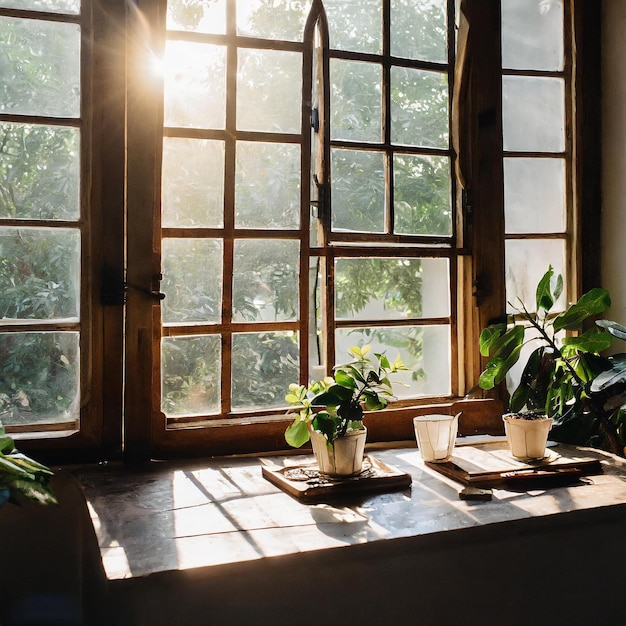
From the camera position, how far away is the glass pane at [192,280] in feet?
6.88

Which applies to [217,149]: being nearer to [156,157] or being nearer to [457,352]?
[156,157]

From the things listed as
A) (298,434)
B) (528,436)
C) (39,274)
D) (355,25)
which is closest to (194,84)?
(355,25)

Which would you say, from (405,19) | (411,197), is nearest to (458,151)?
(411,197)

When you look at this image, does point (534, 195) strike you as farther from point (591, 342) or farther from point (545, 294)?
point (591, 342)

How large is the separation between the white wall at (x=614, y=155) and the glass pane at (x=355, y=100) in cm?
93

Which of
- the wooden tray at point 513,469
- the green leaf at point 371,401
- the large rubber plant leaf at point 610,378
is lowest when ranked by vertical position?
the wooden tray at point 513,469

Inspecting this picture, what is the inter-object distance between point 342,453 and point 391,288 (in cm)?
78

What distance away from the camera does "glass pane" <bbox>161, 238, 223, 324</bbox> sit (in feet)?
6.88

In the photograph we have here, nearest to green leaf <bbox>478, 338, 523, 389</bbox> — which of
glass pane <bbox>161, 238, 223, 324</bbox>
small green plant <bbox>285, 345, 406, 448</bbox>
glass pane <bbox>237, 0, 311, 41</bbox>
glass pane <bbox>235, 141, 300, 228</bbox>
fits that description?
small green plant <bbox>285, 345, 406, 448</bbox>

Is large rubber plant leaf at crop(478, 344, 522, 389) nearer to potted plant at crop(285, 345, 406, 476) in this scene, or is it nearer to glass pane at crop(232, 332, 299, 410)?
potted plant at crop(285, 345, 406, 476)

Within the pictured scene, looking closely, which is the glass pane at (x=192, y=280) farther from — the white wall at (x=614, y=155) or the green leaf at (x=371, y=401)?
the white wall at (x=614, y=155)

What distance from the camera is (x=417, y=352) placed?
2.42 meters

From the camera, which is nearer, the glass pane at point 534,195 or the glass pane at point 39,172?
the glass pane at point 39,172

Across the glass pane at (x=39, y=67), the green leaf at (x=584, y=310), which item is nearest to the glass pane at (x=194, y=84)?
the glass pane at (x=39, y=67)
